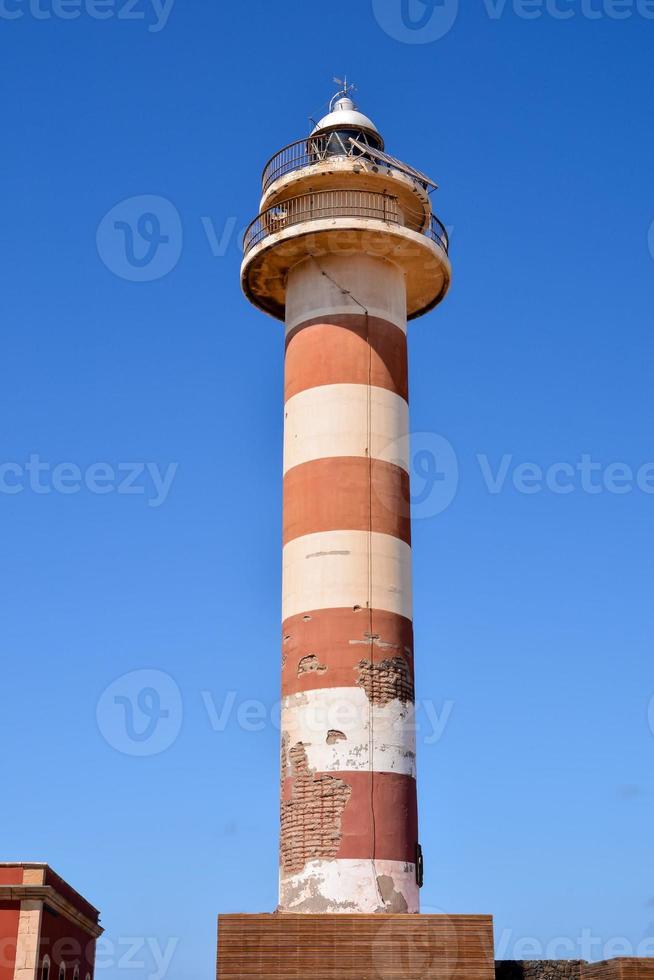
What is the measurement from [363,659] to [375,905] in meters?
4.12

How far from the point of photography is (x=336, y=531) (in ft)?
74.2

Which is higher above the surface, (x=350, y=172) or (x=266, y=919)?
(x=350, y=172)

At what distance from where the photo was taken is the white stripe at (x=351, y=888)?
2045 centimetres

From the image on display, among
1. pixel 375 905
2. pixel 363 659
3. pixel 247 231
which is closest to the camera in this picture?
pixel 375 905

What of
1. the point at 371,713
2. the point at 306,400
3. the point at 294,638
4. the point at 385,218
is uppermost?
the point at 385,218

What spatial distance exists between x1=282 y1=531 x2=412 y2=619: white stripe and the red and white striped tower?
0.02 meters

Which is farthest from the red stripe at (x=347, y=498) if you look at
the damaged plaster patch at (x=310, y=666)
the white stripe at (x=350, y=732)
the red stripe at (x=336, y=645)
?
the white stripe at (x=350, y=732)

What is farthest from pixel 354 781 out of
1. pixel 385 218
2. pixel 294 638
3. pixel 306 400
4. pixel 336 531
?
pixel 385 218

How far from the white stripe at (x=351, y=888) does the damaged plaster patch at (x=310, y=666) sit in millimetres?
3245

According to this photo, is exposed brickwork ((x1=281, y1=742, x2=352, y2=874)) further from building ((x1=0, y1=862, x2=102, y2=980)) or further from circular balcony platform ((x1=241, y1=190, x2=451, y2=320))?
circular balcony platform ((x1=241, y1=190, x2=451, y2=320))

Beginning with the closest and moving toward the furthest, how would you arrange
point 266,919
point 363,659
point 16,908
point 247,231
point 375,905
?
point 266,919
point 375,905
point 363,659
point 16,908
point 247,231

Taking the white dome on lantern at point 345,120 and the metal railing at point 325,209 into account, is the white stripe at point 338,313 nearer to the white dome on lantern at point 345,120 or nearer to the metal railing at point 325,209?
the metal railing at point 325,209

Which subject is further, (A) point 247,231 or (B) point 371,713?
(A) point 247,231

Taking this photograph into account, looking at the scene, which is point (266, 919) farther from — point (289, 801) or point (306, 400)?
point (306, 400)
